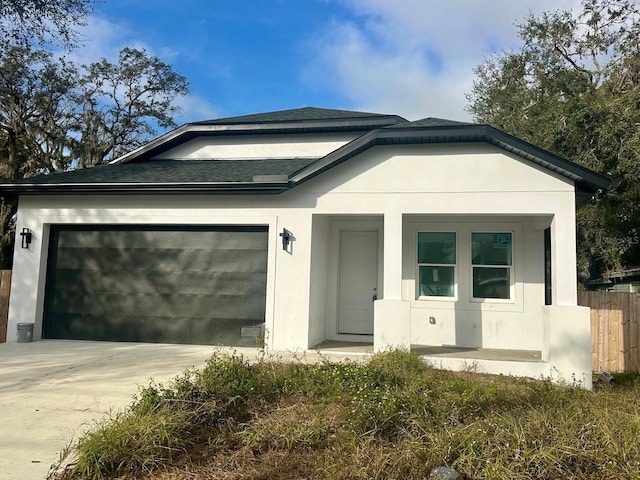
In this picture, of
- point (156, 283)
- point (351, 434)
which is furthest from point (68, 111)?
point (351, 434)

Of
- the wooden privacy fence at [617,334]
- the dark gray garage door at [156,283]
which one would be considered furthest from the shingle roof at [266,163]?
the wooden privacy fence at [617,334]

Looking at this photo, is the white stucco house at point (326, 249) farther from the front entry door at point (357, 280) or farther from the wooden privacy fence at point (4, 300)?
the wooden privacy fence at point (4, 300)

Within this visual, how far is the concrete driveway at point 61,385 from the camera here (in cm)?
396

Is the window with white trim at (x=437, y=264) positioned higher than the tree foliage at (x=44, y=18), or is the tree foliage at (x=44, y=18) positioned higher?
the tree foliage at (x=44, y=18)

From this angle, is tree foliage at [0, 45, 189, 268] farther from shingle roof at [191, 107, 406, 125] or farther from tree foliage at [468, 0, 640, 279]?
tree foliage at [468, 0, 640, 279]

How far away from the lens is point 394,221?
26.2 ft

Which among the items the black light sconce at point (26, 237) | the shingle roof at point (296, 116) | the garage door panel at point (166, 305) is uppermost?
the shingle roof at point (296, 116)

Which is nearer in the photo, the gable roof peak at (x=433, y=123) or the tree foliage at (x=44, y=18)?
the gable roof peak at (x=433, y=123)

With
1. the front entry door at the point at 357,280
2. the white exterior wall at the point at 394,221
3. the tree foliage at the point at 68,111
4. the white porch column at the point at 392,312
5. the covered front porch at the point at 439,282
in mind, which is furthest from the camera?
the tree foliage at the point at 68,111

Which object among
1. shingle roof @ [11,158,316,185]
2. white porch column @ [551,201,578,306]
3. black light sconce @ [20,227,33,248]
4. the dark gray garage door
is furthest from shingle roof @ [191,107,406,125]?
white porch column @ [551,201,578,306]

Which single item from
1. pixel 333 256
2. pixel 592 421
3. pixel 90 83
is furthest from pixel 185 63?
pixel 592 421

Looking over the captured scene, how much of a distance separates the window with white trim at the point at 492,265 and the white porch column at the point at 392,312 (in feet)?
7.28

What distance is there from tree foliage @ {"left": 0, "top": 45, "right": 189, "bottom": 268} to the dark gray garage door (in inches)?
472

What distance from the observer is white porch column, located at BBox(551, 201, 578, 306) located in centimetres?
703
